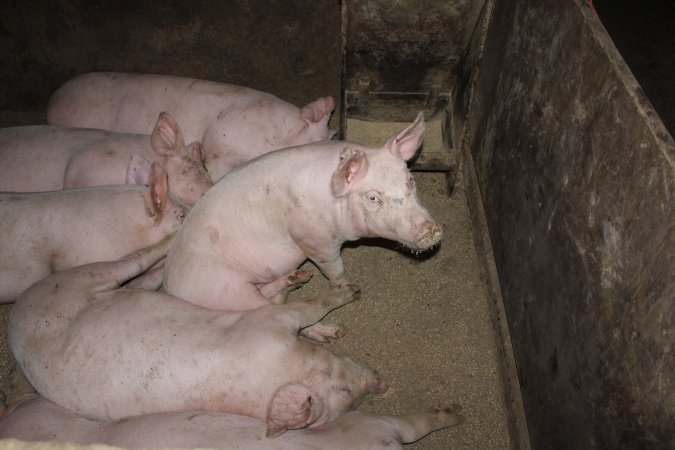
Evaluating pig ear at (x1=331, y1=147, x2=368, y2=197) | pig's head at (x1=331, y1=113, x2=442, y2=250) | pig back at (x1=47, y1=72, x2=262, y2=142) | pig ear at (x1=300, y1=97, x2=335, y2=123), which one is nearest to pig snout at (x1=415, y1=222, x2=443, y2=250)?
pig's head at (x1=331, y1=113, x2=442, y2=250)

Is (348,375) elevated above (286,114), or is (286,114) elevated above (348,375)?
(286,114)

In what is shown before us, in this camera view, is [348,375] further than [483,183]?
No

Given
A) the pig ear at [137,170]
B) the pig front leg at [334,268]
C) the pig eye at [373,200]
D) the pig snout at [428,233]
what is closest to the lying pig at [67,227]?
the pig ear at [137,170]

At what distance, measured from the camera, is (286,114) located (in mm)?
3668

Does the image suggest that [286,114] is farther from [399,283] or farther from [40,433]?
[40,433]

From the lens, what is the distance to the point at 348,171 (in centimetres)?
251

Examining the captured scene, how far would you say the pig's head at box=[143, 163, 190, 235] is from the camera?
313cm

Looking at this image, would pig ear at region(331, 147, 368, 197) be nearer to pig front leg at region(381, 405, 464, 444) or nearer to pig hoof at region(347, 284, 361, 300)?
pig hoof at region(347, 284, 361, 300)

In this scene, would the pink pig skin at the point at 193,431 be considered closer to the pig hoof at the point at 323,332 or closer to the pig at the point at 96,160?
the pig hoof at the point at 323,332

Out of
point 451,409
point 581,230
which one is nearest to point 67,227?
point 451,409

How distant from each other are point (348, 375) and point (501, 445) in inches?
40.8

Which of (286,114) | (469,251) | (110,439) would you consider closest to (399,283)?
(469,251)

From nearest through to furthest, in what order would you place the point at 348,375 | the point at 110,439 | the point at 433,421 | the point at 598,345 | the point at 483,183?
the point at 598,345 < the point at 110,439 < the point at 348,375 < the point at 433,421 < the point at 483,183

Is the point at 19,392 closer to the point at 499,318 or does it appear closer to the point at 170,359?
the point at 170,359
